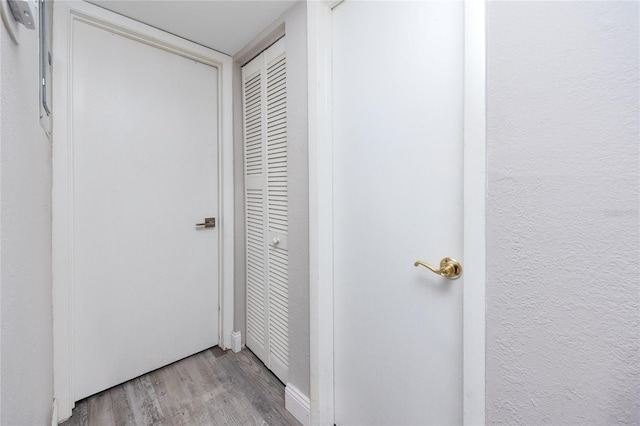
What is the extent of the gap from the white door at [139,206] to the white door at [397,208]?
1.17 metres

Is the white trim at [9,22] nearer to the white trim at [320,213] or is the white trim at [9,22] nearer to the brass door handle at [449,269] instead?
the white trim at [320,213]

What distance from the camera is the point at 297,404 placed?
1.43m

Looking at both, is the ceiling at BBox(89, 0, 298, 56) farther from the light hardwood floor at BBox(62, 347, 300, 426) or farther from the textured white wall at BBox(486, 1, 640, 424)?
the light hardwood floor at BBox(62, 347, 300, 426)

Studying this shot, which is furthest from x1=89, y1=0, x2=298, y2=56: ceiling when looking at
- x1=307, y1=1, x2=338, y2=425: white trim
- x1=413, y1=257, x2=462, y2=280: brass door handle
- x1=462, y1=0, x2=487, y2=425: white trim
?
x1=413, y1=257, x2=462, y2=280: brass door handle

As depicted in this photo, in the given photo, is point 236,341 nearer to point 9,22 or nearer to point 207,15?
point 9,22

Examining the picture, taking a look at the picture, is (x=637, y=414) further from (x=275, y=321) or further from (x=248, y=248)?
(x=248, y=248)

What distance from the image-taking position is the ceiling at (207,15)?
1459 mm

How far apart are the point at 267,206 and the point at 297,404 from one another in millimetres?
1163

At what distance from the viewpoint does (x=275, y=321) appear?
174cm

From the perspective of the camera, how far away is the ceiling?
146 centimetres

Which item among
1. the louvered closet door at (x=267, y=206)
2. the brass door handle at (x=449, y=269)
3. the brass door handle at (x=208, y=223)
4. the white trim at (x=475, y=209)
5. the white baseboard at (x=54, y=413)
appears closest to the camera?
the white trim at (x=475, y=209)

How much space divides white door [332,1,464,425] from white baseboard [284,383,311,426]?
0.56ft

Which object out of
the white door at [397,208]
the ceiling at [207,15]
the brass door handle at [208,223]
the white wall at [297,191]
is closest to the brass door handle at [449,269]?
the white door at [397,208]

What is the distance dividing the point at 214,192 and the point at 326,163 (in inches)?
44.0
